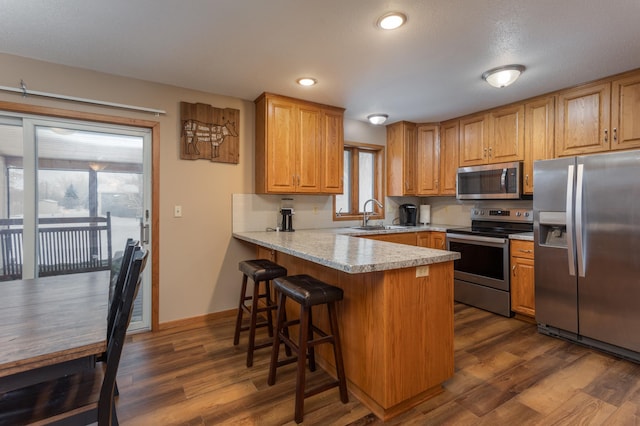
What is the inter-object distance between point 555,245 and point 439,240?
4.38 feet

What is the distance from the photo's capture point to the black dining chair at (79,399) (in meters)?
1.03

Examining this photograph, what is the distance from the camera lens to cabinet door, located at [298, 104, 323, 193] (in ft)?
10.9

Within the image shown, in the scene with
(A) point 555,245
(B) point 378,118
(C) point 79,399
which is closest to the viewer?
(C) point 79,399

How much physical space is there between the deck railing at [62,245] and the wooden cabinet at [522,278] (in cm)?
389

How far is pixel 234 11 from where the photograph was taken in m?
1.83

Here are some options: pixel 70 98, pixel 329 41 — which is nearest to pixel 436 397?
pixel 329 41

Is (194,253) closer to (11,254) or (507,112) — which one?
(11,254)

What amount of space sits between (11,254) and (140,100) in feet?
5.29

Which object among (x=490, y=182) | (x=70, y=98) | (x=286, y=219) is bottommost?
(x=286, y=219)

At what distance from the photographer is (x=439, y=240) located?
155 inches

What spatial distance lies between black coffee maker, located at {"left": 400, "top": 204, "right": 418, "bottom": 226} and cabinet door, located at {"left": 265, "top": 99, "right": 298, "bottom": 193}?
1.89 meters

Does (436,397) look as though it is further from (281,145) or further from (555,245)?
(281,145)

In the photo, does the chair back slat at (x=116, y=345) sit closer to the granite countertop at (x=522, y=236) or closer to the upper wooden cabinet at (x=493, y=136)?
the granite countertop at (x=522, y=236)

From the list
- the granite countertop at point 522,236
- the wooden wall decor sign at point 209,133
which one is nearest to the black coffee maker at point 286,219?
the wooden wall decor sign at point 209,133
